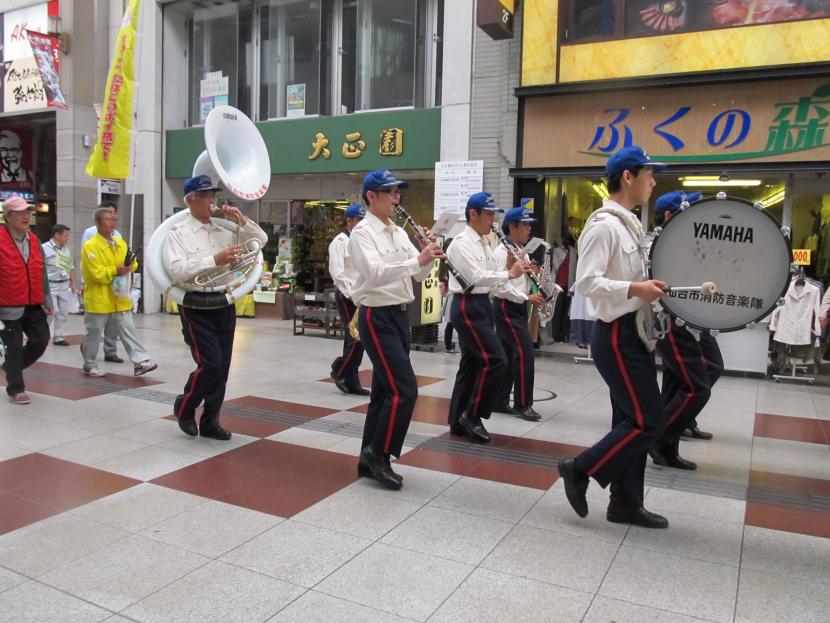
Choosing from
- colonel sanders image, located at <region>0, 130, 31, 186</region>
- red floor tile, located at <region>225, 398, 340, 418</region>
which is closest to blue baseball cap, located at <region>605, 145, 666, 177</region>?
red floor tile, located at <region>225, 398, 340, 418</region>

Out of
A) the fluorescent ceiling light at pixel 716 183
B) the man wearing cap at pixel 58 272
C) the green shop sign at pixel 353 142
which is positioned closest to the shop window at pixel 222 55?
the green shop sign at pixel 353 142

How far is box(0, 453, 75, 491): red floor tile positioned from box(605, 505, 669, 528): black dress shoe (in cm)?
344

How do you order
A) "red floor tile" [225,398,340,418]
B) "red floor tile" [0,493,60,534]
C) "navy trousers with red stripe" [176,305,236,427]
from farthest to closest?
"red floor tile" [225,398,340,418]
"navy trousers with red stripe" [176,305,236,427]
"red floor tile" [0,493,60,534]

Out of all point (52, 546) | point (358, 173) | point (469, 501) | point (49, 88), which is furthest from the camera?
point (49, 88)

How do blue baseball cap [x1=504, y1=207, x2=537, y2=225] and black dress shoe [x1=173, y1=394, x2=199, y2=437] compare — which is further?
blue baseball cap [x1=504, y1=207, x2=537, y2=225]

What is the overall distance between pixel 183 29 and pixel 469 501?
546 inches

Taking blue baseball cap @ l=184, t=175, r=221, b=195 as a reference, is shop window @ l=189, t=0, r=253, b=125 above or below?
above

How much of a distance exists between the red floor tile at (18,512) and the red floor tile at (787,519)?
12.8 feet

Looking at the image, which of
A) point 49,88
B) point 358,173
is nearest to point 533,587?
point 358,173

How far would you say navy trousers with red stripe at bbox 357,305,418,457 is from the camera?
13.6 feet

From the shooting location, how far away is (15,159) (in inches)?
712

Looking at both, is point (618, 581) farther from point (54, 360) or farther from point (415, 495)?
point (54, 360)

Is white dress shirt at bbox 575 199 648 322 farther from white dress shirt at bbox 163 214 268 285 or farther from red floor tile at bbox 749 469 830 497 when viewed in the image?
white dress shirt at bbox 163 214 268 285

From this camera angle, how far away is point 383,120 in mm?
11797
